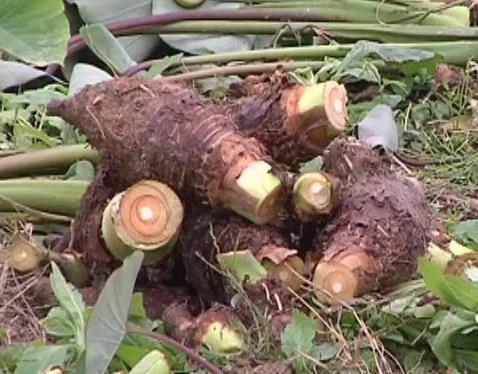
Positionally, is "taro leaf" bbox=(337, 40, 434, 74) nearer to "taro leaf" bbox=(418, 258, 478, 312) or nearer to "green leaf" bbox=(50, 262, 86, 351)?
"taro leaf" bbox=(418, 258, 478, 312)

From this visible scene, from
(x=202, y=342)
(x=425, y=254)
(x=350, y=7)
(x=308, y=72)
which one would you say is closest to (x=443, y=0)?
(x=350, y=7)

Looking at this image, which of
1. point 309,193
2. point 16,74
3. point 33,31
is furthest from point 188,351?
point 16,74

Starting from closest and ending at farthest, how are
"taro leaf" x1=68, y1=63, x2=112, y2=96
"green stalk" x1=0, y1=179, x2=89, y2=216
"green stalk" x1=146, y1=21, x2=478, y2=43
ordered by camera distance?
"green stalk" x1=0, y1=179, x2=89, y2=216 → "taro leaf" x1=68, y1=63, x2=112, y2=96 → "green stalk" x1=146, y1=21, x2=478, y2=43

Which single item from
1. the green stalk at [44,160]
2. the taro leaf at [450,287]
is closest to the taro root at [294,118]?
the taro leaf at [450,287]

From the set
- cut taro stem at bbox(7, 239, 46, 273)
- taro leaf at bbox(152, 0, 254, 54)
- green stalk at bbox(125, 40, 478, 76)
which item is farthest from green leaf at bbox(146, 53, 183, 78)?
cut taro stem at bbox(7, 239, 46, 273)

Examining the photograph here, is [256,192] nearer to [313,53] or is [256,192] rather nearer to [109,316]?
[109,316]

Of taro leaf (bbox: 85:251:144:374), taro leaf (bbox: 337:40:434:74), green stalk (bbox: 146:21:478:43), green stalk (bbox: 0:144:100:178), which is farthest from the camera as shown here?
green stalk (bbox: 146:21:478:43)

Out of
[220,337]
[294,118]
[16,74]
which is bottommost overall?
[16,74]

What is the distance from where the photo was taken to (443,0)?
319 cm

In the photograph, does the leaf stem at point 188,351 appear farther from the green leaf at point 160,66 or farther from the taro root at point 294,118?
the green leaf at point 160,66

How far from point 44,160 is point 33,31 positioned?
69 cm

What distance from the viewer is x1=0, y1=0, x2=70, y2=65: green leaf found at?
155 cm

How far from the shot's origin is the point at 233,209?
1759mm

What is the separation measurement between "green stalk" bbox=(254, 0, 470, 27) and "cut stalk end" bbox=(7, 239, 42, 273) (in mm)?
1248
